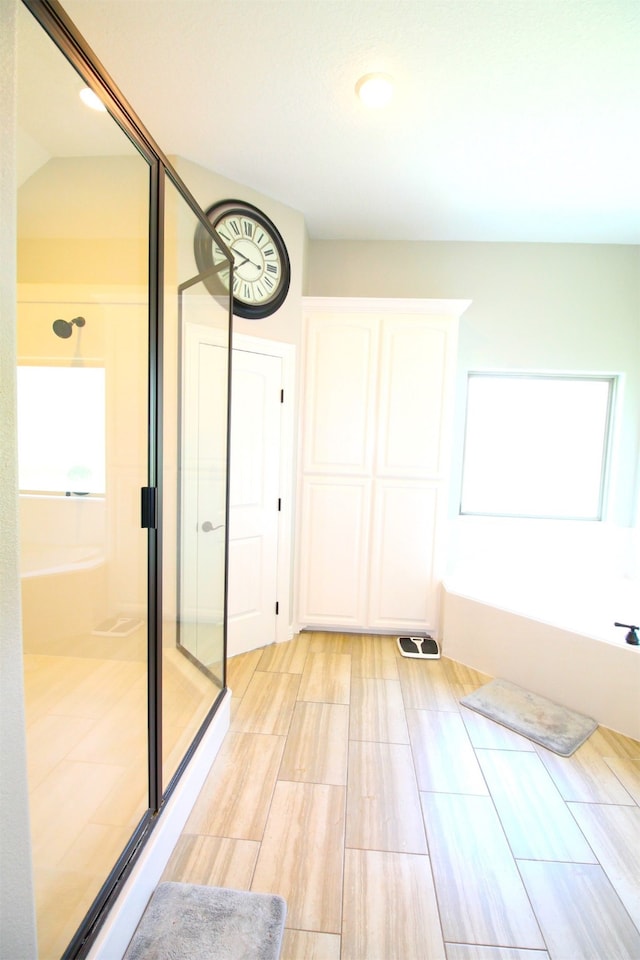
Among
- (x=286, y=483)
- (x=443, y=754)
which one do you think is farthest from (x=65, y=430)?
(x=443, y=754)

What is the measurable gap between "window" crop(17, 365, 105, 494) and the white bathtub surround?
90.7 inches

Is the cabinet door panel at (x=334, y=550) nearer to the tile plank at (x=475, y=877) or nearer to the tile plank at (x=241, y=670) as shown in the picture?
the tile plank at (x=241, y=670)

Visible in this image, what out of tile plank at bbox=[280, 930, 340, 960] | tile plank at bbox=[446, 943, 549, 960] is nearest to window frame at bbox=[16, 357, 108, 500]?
tile plank at bbox=[280, 930, 340, 960]

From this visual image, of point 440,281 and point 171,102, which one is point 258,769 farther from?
point 440,281

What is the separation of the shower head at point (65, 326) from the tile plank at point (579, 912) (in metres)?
2.83

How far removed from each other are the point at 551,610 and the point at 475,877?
172 cm

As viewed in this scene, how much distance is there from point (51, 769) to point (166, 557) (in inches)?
33.9

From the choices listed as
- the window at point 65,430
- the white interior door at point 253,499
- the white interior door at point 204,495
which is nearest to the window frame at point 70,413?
the window at point 65,430

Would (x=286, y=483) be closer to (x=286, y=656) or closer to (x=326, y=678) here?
(x=286, y=656)

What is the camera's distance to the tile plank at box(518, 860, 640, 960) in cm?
113

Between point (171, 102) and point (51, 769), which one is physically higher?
point (171, 102)

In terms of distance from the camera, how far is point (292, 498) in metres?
2.84

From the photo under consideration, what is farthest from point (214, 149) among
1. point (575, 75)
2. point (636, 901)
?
point (636, 901)

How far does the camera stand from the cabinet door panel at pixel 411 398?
272 centimetres
